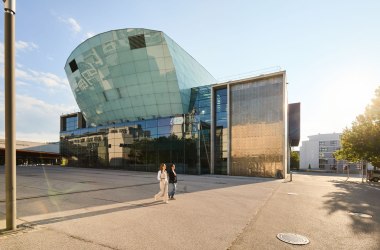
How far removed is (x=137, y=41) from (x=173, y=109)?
34.7ft

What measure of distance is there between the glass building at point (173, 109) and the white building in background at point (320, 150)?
90.9m

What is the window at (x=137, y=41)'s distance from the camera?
33969 mm

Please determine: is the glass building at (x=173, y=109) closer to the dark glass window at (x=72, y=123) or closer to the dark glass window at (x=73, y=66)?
the dark glass window at (x=73, y=66)

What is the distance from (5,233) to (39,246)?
144 cm

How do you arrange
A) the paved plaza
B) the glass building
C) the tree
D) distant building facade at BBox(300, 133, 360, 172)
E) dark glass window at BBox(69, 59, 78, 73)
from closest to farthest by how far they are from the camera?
the paved plaza, the tree, the glass building, dark glass window at BBox(69, 59, 78, 73), distant building facade at BBox(300, 133, 360, 172)

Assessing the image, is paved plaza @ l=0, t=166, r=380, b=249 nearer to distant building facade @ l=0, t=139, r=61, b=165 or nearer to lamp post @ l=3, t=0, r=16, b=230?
lamp post @ l=3, t=0, r=16, b=230

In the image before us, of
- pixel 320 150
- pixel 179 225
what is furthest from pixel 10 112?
pixel 320 150

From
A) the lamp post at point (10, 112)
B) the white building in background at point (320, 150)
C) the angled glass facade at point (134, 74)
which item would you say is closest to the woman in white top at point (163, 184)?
the lamp post at point (10, 112)

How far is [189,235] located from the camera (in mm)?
6707

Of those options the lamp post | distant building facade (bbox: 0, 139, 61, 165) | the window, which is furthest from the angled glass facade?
distant building facade (bbox: 0, 139, 61, 165)

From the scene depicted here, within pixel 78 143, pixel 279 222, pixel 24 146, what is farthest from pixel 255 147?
pixel 24 146

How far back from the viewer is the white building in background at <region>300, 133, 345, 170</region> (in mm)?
112938

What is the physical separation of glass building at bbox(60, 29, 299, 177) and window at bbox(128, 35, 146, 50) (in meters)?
0.13

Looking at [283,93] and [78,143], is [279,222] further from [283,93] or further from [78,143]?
[78,143]
